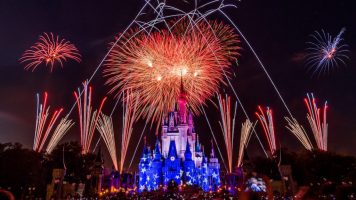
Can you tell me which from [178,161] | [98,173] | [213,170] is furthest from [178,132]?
[98,173]

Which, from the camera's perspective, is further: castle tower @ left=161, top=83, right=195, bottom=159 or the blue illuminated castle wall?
castle tower @ left=161, top=83, right=195, bottom=159

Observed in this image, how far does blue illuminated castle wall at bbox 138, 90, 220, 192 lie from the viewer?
103 meters

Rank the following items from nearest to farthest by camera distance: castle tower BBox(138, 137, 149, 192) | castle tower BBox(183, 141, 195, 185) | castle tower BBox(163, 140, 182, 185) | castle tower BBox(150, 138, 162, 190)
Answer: castle tower BBox(163, 140, 182, 185)
castle tower BBox(183, 141, 195, 185)
castle tower BBox(150, 138, 162, 190)
castle tower BBox(138, 137, 149, 192)

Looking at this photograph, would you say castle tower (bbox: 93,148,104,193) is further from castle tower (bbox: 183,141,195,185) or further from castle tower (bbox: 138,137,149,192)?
castle tower (bbox: 183,141,195,185)

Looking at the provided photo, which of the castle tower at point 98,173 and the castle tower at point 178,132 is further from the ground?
the castle tower at point 178,132

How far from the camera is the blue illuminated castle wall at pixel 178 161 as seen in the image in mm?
102875

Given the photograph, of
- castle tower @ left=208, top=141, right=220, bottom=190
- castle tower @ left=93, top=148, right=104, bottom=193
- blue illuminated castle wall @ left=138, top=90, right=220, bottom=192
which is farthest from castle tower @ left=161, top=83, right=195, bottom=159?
castle tower @ left=93, top=148, right=104, bottom=193

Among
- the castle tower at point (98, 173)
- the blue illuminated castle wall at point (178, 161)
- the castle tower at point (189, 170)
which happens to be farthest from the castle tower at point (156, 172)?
the castle tower at point (98, 173)

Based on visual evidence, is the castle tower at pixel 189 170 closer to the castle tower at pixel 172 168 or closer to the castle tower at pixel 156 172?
the castle tower at pixel 172 168

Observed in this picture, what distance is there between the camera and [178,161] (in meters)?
104

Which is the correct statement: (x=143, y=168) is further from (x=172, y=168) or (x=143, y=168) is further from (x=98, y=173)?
(x=98, y=173)

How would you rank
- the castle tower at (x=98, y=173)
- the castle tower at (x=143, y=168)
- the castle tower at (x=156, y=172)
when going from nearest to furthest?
1. the castle tower at (x=98, y=173)
2. the castle tower at (x=156, y=172)
3. the castle tower at (x=143, y=168)

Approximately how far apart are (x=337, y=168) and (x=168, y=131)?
68.4 metres

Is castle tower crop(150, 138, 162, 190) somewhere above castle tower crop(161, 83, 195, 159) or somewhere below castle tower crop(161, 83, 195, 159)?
below
